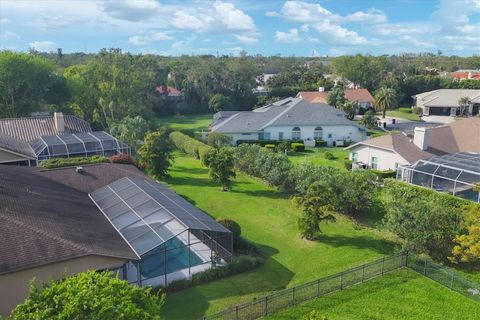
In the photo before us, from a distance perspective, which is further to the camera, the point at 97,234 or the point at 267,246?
the point at 267,246

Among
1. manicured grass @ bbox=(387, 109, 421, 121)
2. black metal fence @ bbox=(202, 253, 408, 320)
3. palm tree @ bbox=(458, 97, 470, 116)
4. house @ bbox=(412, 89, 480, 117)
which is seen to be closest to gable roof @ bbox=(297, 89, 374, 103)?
manicured grass @ bbox=(387, 109, 421, 121)

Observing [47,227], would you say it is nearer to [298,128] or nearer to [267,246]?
[267,246]

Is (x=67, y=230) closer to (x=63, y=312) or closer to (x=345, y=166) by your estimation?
(x=63, y=312)

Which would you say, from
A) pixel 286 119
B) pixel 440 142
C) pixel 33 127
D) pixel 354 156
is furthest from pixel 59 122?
pixel 440 142

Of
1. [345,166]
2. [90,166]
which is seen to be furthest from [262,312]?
[345,166]

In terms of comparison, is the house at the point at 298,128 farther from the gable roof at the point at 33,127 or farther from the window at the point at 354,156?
the gable roof at the point at 33,127

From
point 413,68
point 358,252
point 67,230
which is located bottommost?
point 358,252
